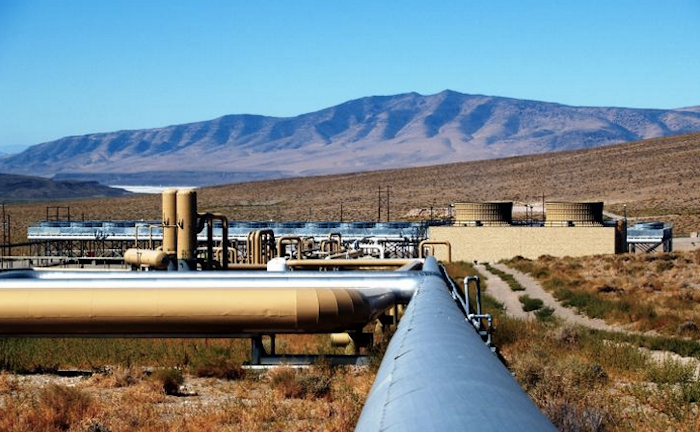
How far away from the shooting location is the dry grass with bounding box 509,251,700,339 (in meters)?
25.8

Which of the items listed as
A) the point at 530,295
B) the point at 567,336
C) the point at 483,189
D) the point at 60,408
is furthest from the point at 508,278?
the point at 483,189

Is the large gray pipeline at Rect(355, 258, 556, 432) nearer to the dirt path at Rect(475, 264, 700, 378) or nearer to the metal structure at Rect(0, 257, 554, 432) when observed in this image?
the metal structure at Rect(0, 257, 554, 432)

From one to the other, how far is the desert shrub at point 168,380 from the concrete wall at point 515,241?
4383cm

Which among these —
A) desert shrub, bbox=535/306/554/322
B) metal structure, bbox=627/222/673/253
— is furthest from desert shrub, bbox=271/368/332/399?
metal structure, bbox=627/222/673/253

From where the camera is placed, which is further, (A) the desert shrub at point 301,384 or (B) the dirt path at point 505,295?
(B) the dirt path at point 505,295

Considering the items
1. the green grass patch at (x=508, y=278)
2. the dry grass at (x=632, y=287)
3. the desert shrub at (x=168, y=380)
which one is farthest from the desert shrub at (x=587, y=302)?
the desert shrub at (x=168, y=380)

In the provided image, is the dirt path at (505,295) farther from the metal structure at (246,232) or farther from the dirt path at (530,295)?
the metal structure at (246,232)

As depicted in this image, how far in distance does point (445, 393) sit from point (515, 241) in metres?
54.1

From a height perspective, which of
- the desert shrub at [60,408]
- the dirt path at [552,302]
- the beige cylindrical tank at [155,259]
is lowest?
the dirt path at [552,302]

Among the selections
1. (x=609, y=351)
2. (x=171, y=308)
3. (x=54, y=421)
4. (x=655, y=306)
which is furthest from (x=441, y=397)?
(x=655, y=306)

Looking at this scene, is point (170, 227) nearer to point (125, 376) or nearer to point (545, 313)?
point (125, 376)

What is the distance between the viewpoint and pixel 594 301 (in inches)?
1227

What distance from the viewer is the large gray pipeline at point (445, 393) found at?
2873 mm

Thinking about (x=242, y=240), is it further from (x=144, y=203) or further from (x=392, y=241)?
(x=144, y=203)
